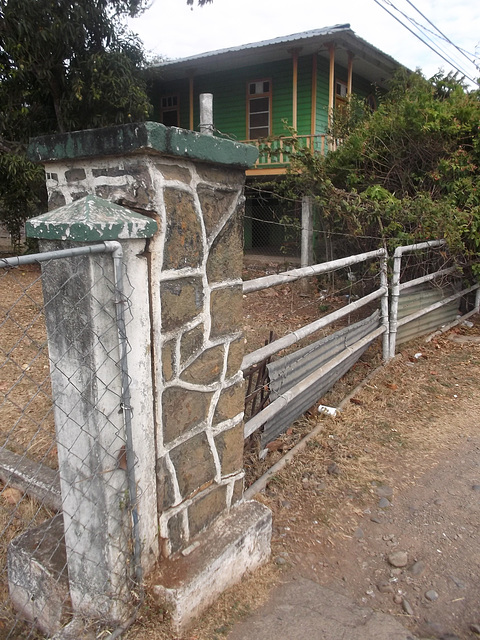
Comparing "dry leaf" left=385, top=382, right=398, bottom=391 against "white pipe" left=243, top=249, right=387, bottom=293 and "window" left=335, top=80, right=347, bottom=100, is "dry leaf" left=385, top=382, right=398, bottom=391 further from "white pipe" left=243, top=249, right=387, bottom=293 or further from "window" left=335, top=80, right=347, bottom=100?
"window" left=335, top=80, right=347, bottom=100

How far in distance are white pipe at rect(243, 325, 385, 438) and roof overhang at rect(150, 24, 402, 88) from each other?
970cm

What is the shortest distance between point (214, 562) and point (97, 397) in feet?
2.87

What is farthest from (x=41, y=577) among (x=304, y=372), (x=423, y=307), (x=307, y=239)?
(x=307, y=239)

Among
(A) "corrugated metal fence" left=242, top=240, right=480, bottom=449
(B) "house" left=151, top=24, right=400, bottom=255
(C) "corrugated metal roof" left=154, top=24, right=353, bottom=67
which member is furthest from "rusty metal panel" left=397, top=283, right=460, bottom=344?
(C) "corrugated metal roof" left=154, top=24, right=353, bottom=67

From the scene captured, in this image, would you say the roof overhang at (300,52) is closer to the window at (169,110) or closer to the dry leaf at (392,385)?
the window at (169,110)

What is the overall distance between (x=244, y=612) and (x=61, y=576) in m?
0.74

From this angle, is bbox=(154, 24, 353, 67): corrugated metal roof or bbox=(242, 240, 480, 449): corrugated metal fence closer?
bbox=(242, 240, 480, 449): corrugated metal fence

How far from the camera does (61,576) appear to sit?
1.89m

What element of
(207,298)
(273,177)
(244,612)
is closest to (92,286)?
(207,298)

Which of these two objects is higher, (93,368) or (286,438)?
(93,368)

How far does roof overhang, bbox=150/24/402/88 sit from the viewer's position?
453 inches

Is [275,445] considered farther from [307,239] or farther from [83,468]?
[307,239]

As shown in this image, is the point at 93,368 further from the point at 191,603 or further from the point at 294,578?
the point at 294,578

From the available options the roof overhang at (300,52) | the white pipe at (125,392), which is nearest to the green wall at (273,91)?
the roof overhang at (300,52)
